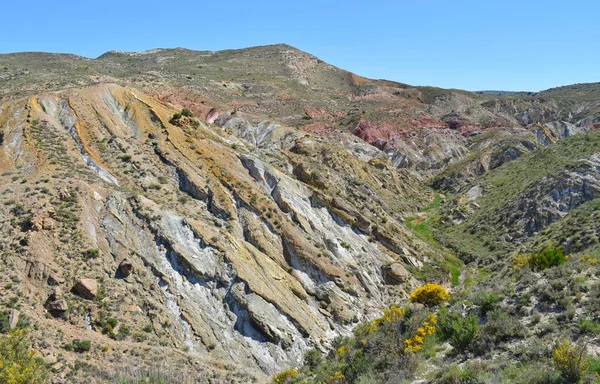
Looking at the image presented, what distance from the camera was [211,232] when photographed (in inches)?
859

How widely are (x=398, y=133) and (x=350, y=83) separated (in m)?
34.6

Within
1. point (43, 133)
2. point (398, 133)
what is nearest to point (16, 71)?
point (43, 133)

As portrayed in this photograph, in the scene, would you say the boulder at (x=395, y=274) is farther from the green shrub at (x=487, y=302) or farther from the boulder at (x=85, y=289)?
the boulder at (x=85, y=289)

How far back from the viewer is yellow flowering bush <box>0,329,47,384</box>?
11.0m

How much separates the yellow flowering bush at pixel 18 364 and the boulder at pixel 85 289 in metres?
3.16

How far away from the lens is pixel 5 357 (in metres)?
11.9

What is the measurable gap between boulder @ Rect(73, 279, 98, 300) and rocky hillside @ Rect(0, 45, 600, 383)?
6 cm

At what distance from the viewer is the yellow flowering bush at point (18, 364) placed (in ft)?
36.0

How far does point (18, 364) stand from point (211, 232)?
36.0 ft

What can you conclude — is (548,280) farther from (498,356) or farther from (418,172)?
(418,172)

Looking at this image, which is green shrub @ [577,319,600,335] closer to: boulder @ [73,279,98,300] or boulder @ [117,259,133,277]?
boulder @ [117,259,133,277]

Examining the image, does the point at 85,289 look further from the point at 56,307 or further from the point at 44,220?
the point at 44,220

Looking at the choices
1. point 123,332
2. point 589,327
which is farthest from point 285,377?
point 589,327

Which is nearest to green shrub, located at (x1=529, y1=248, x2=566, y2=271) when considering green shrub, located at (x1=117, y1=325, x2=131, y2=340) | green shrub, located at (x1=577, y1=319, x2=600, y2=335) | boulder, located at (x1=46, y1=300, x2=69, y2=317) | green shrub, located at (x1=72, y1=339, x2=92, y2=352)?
green shrub, located at (x1=577, y1=319, x2=600, y2=335)
